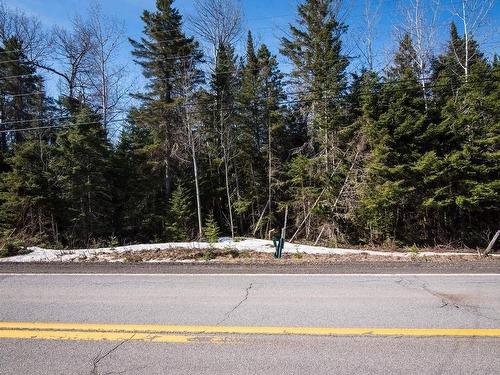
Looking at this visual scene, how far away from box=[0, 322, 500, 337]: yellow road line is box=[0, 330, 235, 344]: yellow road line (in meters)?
0.11

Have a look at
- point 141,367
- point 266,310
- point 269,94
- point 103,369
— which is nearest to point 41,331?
point 103,369

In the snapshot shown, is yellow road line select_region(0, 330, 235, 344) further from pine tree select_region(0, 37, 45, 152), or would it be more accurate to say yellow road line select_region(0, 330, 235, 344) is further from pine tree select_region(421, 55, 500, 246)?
pine tree select_region(0, 37, 45, 152)

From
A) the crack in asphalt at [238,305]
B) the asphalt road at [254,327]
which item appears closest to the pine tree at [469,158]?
the asphalt road at [254,327]

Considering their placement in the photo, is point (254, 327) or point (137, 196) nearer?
point (254, 327)

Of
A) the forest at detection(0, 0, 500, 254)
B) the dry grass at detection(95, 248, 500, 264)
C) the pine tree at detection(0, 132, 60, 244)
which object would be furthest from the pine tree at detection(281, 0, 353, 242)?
the pine tree at detection(0, 132, 60, 244)

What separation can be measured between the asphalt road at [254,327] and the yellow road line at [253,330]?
0.01 metres

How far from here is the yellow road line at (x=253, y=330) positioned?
12.8ft

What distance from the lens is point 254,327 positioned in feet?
13.6

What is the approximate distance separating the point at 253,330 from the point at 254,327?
9cm

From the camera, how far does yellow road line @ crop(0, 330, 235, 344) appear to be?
3814mm

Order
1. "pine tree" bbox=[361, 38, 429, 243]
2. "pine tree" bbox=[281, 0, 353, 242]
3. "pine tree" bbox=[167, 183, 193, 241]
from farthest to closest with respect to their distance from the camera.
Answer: "pine tree" bbox=[167, 183, 193, 241] → "pine tree" bbox=[281, 0, 353, 242] → "pine tree" bbox=[361, 38, 429, 243]

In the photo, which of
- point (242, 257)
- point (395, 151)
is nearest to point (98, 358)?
point (242, 257)

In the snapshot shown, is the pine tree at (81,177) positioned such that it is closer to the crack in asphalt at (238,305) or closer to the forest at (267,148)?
the forest at (267,148)

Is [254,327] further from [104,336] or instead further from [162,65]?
Result: [162,65]
